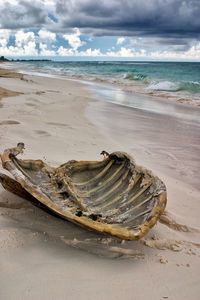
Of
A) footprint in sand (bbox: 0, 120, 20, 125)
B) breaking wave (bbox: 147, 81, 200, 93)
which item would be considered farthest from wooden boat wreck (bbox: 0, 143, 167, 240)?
breaking wave (bbox: 147, 81, 200, 93)

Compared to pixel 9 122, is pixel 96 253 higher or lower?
lower

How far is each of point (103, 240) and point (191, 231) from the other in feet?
3.72

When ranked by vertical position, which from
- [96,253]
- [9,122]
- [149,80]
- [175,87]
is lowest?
[96,253]

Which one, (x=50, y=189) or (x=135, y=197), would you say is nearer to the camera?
(x=135, y=197)

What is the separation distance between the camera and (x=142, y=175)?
3652 millimetres

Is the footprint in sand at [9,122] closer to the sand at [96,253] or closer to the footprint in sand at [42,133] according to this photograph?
the footprint in sand at [42,133]

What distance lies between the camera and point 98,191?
391 cm

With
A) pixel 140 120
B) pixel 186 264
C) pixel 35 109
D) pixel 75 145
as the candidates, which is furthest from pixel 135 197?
pixel 35 109

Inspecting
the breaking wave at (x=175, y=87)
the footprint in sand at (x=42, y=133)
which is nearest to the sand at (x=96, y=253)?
the footprint in sand at (x=42, y=133)

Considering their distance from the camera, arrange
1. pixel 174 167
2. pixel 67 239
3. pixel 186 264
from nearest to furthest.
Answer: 1. pixel 186 264
2. pixel 67 239
3. pixel 174 167

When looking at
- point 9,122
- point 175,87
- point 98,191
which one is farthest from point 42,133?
point 175,87

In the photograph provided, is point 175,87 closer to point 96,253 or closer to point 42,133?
point 42,133

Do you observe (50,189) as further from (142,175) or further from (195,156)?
(195,156)

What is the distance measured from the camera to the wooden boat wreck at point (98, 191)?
2742mm
